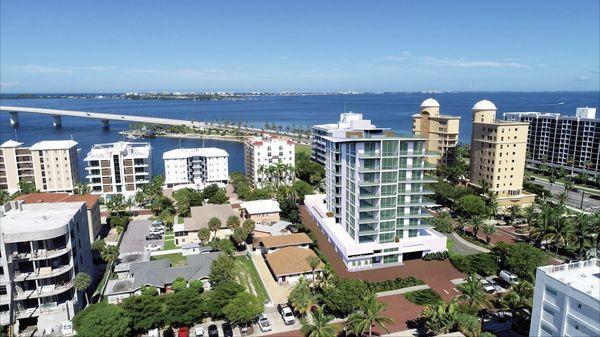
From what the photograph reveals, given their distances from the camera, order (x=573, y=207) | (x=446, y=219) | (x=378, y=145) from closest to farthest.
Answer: (x=378, y=145) → (x=446, y=219) → (x=573, y=207)

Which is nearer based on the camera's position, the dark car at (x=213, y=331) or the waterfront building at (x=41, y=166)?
the dark car at (x=213, y=331)

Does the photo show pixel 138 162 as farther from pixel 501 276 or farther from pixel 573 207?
pixel 573 207

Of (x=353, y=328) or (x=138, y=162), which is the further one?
(x=138, y=162)

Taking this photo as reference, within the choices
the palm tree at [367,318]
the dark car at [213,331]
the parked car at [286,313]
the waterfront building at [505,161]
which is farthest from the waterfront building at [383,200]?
the waterfront building at [505,161]

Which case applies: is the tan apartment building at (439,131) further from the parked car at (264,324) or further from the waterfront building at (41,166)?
the waterfront building at (41,166)

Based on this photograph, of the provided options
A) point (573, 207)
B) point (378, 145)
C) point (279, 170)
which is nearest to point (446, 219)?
point (378, 145)

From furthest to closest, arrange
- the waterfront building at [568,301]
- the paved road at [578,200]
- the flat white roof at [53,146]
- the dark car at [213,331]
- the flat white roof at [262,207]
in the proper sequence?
the flat white roof at [53,146] < the paved road at [578,200] < the flat white roof at [262,207] < the dark car at [213,331] < the waterfront building at [568,301]

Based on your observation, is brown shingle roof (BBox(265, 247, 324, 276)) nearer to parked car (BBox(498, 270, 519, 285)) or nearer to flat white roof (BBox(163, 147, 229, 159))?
parked car (BBox(498, 270, 519, 285))
